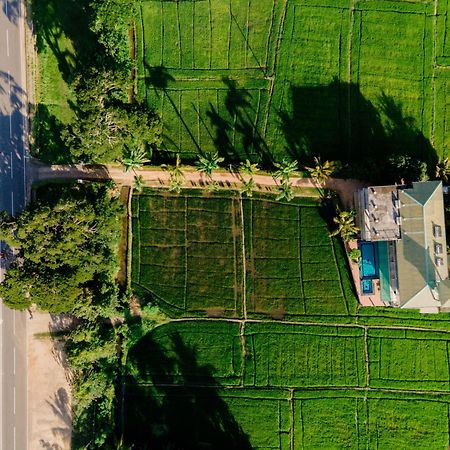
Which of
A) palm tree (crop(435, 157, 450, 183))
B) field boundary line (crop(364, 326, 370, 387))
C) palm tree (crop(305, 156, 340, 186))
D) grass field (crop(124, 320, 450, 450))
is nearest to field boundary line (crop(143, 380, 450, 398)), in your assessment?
grass field (crop(124, 320, 450, 450))

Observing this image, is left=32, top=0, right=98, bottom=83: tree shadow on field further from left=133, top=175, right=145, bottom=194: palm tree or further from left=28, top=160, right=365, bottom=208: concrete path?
left=133, top=175, right=145, bottom=194: palm tree

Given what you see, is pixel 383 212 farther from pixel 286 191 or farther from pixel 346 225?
pixel 286 191

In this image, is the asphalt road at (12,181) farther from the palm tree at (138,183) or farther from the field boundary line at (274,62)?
the field boundary line at (274,62)

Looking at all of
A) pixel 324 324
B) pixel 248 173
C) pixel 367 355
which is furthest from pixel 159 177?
pixel 367 355

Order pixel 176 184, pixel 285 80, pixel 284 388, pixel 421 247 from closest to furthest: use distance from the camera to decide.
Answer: pixel 421 247
pixel 176 184
pixel 284 388
pixel 285 80

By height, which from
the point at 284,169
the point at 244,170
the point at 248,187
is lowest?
the point at 248,187

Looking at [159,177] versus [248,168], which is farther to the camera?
[159,177]
